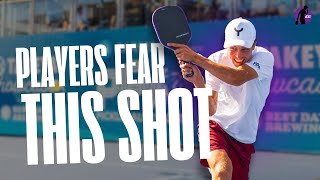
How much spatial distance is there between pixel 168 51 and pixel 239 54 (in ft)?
18.8

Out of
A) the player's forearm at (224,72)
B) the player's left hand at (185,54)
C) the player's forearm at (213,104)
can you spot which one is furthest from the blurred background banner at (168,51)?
the player's left hand at (185,54)

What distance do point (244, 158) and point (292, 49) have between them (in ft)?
17.4

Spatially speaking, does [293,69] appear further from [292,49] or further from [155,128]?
[155,128]

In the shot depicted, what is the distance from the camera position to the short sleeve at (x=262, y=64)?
3.51m

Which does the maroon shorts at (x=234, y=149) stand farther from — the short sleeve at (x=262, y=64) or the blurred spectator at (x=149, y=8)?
the blurred spectator at (x=149, y=8)

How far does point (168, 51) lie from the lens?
362 inches

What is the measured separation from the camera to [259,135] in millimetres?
8766

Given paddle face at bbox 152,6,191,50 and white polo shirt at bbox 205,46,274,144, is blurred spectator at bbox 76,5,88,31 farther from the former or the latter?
white polo shirt at bbox 205,46,274,144

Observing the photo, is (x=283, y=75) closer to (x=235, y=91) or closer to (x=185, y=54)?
(x=235, y=91)

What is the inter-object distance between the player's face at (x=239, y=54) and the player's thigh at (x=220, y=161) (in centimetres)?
54

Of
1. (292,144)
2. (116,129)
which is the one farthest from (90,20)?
(292,144)

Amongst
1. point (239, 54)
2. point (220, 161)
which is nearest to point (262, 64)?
point (239, 54)

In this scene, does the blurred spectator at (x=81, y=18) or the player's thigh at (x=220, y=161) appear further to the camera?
the blurred spectator at (x=81, y=18)

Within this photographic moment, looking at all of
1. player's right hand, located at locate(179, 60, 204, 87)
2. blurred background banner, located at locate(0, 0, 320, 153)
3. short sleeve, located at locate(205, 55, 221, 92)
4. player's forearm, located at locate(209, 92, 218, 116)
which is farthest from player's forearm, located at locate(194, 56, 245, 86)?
blurred background banner, located at locate(0, 0, 320, 153)
